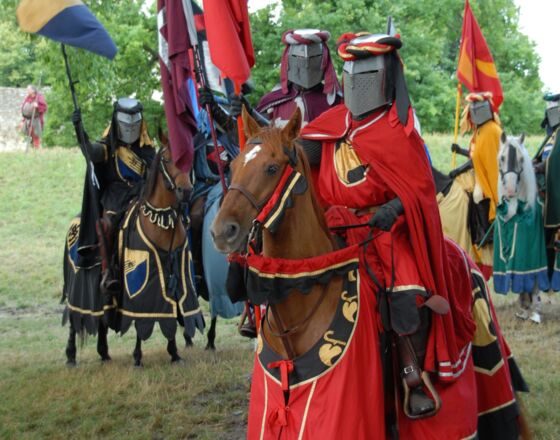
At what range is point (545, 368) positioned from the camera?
7883 mm

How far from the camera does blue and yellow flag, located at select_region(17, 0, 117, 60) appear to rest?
6.03 meters

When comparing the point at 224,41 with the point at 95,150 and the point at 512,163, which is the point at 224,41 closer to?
the point at 95,150

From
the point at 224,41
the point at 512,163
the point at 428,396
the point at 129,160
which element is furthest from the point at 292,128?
the point at 512,163

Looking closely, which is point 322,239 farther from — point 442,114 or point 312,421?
point 442,114

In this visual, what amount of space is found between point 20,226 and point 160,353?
11.0 m

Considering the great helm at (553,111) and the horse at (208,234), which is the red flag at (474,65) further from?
the horse at (208,234)

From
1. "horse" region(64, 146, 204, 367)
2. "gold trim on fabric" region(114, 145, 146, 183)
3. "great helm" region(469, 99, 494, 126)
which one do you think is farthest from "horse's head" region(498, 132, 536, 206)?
"gold trim on fabric" region(114, 145, 146, 183)

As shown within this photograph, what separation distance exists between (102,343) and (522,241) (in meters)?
5.48

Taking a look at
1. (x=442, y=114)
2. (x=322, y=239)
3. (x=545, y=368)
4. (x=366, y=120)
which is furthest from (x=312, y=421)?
(x=442, y=114)

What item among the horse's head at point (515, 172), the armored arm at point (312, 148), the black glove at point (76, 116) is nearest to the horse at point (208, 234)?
the black glove at point (76, 116)

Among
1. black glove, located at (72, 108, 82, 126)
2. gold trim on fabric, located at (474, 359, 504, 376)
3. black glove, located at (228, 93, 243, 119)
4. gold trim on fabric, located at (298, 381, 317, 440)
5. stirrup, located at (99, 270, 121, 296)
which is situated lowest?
stirrup, located at (99, 270, 121, 296)

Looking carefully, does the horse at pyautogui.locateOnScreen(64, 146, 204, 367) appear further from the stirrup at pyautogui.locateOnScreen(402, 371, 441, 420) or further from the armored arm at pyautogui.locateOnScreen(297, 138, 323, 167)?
the stirrup at pyautogui.locateOnScreen(402, 371, 441, 420)

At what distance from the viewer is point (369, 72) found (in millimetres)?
4227

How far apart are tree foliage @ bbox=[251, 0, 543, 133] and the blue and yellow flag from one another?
584 inches
